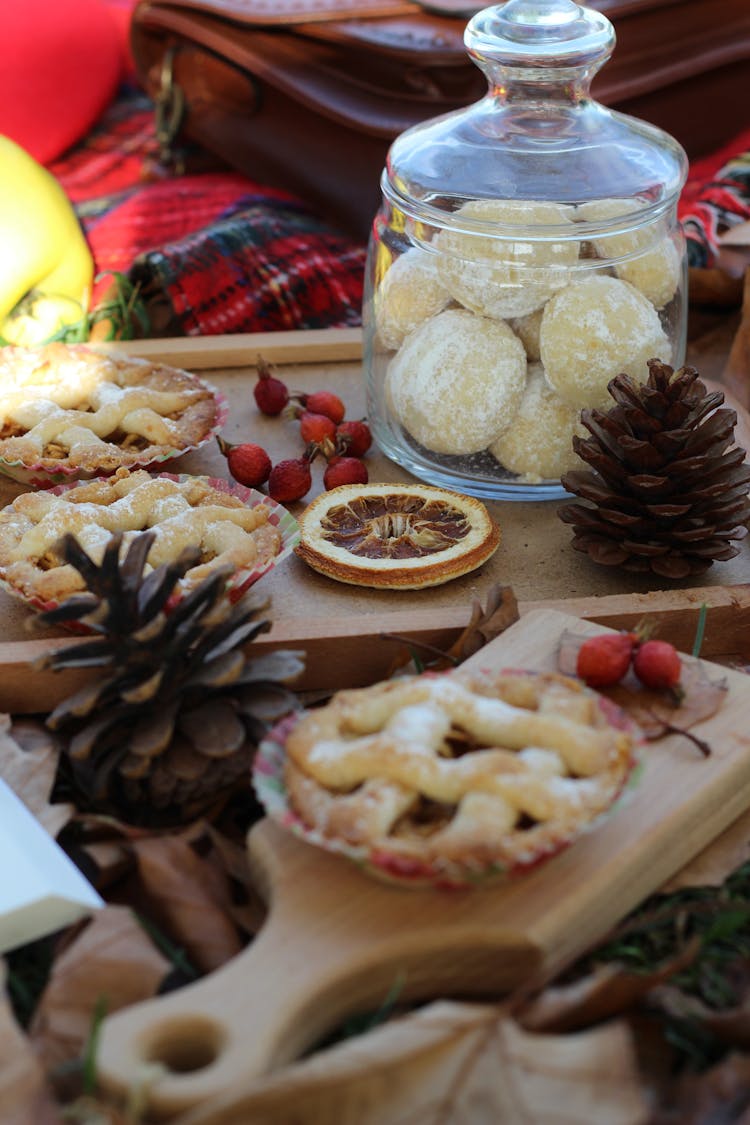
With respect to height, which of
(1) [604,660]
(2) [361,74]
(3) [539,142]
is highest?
(3) [539,142]

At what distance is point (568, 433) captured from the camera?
45.9 inches

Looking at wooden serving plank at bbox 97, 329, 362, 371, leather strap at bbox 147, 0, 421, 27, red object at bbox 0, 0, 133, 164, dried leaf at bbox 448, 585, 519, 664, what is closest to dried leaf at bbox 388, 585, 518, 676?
dried leaf at bbox 448, 585, 519, 664

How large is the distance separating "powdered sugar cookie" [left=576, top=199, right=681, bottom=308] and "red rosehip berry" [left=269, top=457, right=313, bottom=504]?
353 millimetres

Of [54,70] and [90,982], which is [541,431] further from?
[54,70]

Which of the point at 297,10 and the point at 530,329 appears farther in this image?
the point at 297,10

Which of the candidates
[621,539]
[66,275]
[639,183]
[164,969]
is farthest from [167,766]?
[66,275]

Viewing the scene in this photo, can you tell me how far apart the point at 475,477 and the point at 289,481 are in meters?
0.19

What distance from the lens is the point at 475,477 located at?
1218 mm

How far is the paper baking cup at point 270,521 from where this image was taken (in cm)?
99

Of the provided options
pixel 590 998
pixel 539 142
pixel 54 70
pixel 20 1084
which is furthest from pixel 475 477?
pixel 54 70

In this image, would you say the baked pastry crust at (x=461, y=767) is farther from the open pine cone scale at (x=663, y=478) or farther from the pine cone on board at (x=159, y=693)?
the open pine cone scale at (x=663, y=478)

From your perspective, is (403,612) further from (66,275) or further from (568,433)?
(66,275)

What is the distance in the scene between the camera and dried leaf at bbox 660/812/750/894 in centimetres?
80

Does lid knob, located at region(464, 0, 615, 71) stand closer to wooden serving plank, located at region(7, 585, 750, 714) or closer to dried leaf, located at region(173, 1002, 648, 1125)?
wooden serving plank, located at region(7, 585, 750, 714)
